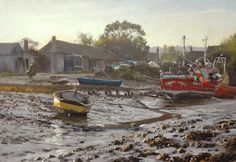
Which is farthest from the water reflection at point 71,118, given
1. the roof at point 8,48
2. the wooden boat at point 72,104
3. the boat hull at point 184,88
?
the roof at point 8,48

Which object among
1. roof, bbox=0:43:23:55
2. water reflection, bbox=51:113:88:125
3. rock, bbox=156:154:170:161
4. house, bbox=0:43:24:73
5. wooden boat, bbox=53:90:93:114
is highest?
roof, bbox=0:43:23:55

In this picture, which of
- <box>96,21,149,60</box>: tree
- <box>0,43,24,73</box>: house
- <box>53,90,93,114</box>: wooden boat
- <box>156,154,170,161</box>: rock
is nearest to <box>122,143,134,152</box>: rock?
<box>156,154,170,161</box>: rock

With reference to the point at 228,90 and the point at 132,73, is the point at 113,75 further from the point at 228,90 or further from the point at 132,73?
the point at 228,90

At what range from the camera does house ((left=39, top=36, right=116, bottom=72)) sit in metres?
71.4

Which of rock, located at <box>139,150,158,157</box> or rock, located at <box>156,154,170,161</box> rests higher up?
rock, located at <box>156,154,170,161</box>

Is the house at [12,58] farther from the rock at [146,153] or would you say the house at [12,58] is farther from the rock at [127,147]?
the rock at [146,153]

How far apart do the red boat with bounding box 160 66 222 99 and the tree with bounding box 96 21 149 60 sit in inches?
2246

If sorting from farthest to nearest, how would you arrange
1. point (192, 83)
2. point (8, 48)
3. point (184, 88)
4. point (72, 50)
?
1. point (72, 50)
2. point (8, 48)
3. point (192, 83)
4. point (184, 88)

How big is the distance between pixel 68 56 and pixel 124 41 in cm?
3520

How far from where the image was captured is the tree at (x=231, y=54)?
57.5m

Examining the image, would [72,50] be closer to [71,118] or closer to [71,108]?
[71,108]

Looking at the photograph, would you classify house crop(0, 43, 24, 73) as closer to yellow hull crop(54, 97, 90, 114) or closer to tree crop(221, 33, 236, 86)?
tree crop(221, 33, 236, 86)

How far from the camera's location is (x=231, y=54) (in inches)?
2397

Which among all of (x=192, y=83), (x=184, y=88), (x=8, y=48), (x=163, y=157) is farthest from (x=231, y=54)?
(x=163, y=157)
